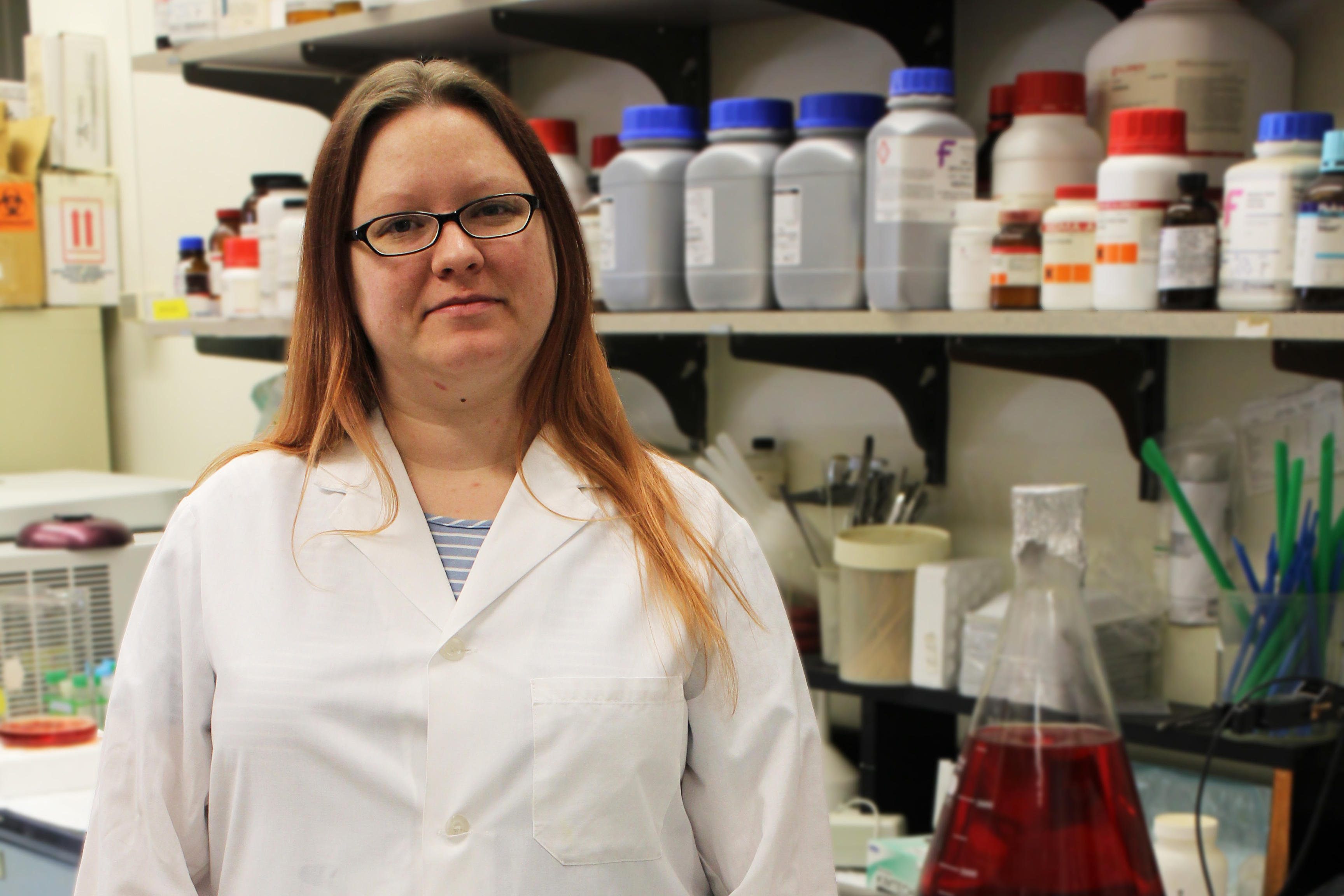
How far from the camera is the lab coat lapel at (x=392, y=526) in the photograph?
3.41 ft

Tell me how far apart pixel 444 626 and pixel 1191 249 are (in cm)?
81

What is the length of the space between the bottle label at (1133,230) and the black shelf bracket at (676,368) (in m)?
0.91

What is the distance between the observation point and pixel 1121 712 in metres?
1.61

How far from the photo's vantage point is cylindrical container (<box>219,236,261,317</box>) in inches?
90.8

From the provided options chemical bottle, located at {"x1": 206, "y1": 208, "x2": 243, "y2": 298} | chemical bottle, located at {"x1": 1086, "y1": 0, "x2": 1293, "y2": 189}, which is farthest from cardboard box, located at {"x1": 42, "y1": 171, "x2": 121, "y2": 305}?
chemical bottle, located at {"x1": 1086, "y1": 0, "x2": 1293, "y2": 189}

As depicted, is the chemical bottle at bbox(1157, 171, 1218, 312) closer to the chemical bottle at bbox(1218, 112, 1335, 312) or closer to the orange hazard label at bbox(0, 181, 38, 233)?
the chemical bottle at bbox(1218, 112, 1335, 312)

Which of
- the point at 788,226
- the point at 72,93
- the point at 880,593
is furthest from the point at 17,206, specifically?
the point at 880,593

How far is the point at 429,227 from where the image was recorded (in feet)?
3.37

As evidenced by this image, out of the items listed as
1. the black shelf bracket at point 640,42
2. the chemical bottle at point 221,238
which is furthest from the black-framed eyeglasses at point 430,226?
the chemical bottle at point 221,238

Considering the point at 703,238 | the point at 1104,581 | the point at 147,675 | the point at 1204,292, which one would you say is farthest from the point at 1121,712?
the point at 147,675

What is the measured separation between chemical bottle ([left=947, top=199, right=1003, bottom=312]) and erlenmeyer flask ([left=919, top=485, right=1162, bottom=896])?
0.54 m

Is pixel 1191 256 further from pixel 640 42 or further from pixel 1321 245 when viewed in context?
pixel 640 42

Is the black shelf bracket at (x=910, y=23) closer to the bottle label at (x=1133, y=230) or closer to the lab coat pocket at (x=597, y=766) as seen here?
the bottle label at (x=1133, y=230)

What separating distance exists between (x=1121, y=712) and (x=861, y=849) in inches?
15.2
